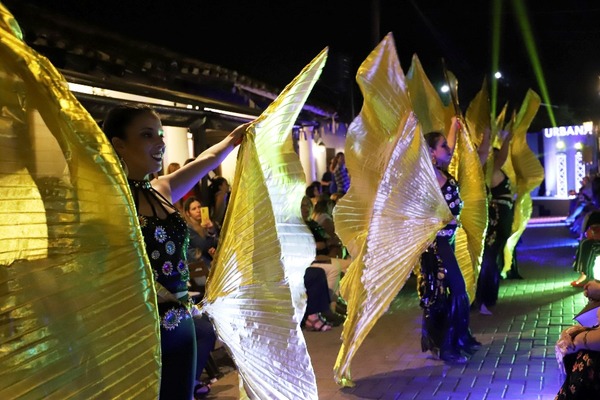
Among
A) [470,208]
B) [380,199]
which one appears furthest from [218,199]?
[380,199]

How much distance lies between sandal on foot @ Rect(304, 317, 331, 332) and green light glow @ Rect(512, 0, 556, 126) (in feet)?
40.9

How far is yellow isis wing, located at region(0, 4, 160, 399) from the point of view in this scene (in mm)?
1468

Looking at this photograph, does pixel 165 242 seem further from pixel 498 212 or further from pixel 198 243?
pixel 498 212

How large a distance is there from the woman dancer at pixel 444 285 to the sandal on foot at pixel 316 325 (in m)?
1.66

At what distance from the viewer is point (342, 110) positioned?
15.4m

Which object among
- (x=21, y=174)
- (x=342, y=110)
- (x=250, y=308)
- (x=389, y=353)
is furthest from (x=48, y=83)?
(x=342, y=110)

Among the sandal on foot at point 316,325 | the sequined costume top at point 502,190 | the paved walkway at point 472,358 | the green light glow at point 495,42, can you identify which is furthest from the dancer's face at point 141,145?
the green light glow at point 495,42

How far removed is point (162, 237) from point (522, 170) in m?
7.55

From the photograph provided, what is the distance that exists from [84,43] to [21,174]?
19.6 ft

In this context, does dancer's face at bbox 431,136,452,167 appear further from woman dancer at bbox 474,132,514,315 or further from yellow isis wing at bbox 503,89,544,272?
yellow isis wing at bbox 503,89,544,272

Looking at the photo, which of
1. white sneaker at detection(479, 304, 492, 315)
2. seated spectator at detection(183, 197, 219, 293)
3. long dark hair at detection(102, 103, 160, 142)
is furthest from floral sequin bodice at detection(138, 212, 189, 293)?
white sneaker at detection(479, 304, 492, 315)

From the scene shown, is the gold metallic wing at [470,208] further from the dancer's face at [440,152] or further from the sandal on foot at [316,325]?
the sandal on foot at [316,325]

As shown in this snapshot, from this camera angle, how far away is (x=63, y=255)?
62.1 inches

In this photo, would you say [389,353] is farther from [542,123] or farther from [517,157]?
[542,123]
